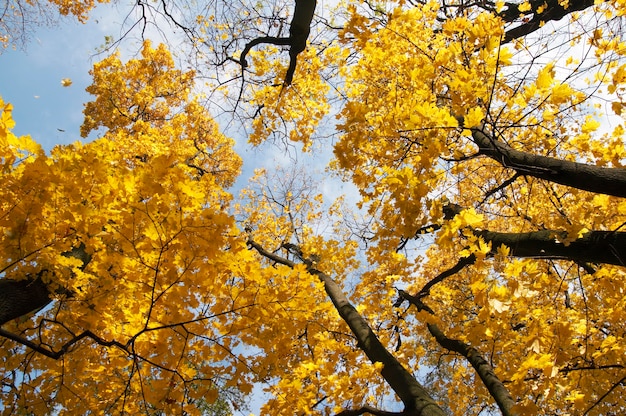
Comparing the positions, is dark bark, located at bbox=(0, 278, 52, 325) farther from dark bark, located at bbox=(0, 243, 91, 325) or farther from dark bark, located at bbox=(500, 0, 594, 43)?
dark bark, located at bbox=(500, 0, 594, 43)

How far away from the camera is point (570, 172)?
8.02 feet

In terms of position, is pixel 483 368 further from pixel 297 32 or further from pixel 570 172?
pixel 297 32

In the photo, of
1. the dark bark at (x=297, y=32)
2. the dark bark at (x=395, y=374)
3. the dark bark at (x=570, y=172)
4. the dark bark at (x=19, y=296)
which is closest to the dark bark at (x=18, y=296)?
the dark bark at (x=19, y=296)

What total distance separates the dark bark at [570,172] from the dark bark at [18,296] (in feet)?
11.1

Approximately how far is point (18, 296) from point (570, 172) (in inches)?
157

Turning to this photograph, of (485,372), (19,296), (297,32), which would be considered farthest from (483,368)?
(19,296)

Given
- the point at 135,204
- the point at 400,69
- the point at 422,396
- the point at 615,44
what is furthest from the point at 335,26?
the point at 422,396

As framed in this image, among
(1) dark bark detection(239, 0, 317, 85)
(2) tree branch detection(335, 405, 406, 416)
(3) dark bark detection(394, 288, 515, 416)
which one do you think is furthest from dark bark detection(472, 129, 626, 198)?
(2) tree branch detection(335, 405, 406, 416)

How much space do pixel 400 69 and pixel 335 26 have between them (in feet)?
6.54

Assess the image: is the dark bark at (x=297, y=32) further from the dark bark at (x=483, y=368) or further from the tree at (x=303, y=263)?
the dark bark at (x=483, y=368)

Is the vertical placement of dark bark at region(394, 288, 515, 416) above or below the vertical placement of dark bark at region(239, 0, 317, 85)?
below

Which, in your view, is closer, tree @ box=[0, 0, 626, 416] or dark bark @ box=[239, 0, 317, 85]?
tree @ box=[0, 0, 626, 416]

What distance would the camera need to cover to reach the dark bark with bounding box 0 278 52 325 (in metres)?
2.82

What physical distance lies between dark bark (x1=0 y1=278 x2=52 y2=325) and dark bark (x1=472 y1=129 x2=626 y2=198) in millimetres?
3376
